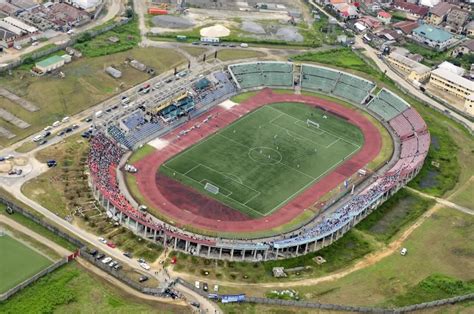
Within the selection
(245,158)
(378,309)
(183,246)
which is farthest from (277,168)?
(378,309)

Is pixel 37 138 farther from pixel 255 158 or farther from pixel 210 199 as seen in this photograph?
pixel 255 158

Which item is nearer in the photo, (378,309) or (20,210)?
(378,309)

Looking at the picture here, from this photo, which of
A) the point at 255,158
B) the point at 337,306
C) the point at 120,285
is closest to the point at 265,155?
the point at 255,158

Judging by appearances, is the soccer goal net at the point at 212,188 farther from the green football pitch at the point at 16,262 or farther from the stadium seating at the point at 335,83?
the stadium seating at the point at 335,83

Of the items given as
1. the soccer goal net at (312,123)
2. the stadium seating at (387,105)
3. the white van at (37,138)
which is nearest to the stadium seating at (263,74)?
the soccer goal net at (312,123)

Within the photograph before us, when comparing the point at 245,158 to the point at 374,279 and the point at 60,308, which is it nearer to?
the point at 374,279
